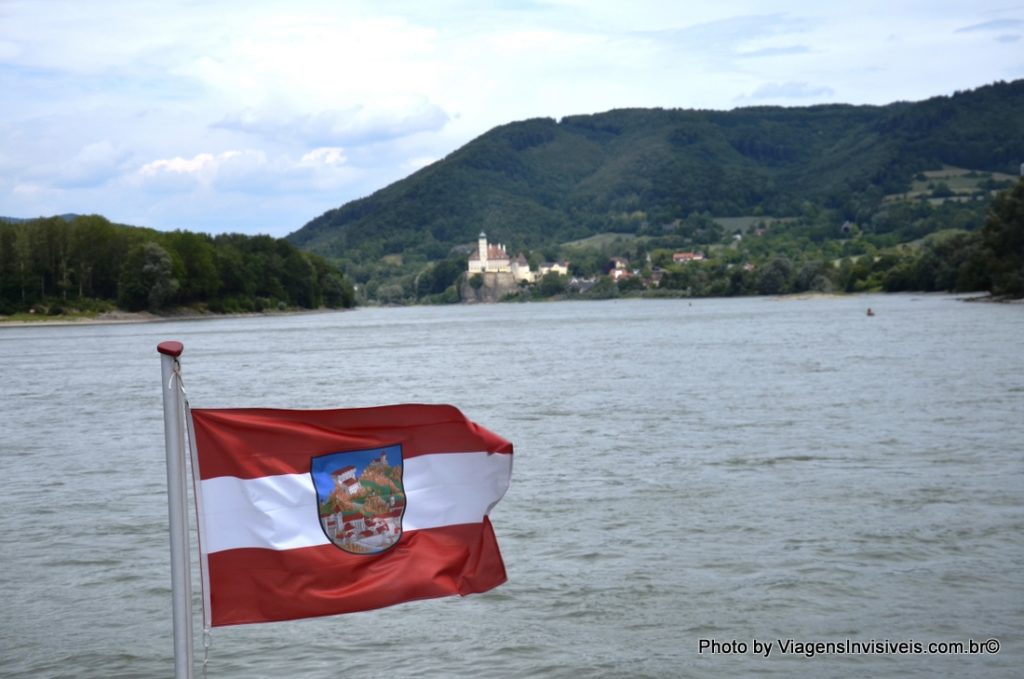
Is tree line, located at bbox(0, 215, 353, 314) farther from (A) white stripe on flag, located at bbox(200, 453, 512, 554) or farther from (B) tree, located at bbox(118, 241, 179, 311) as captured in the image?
(A) white stripe on flag, located at bbox(200, 453, 512, 554)

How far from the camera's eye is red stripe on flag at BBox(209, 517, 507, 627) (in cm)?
677

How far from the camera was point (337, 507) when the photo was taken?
267 inches

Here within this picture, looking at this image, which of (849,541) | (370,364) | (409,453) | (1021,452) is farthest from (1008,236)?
(409,453)

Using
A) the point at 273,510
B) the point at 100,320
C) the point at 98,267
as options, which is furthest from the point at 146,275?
the point at 273,510

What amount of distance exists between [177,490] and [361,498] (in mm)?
1068

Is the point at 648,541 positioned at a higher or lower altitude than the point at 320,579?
lower

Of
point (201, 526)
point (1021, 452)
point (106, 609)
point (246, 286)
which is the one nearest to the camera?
point (201, 526)

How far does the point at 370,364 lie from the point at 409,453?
54469 millimetres

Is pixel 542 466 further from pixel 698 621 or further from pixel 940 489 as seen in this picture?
pixel 698 621

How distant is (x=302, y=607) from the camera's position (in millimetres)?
6840

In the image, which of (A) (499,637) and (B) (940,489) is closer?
(A) (499,637)

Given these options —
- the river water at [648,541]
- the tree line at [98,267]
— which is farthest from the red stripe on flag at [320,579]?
the tree line at [98,267]

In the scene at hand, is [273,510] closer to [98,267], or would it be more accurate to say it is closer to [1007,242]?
[1007,242]

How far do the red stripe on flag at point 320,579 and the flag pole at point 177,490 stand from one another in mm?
320
